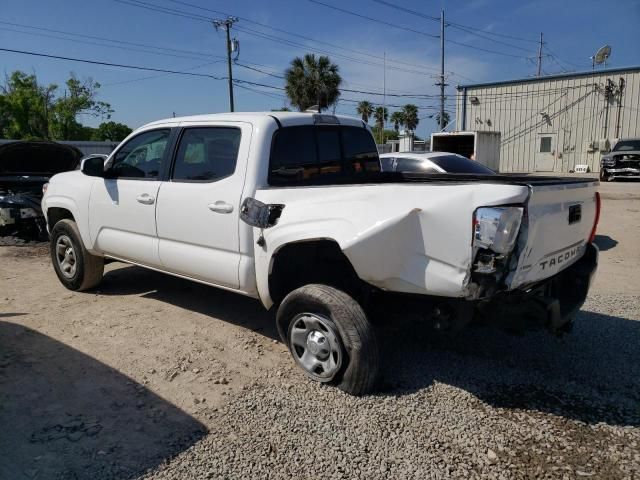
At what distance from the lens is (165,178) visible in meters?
4.46

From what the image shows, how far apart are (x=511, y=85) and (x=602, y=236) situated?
2672 centimetres

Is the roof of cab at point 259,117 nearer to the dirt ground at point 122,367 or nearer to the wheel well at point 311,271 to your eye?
the wheel well at point 311,271

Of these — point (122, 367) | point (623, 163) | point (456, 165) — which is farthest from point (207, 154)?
point (623, 163)

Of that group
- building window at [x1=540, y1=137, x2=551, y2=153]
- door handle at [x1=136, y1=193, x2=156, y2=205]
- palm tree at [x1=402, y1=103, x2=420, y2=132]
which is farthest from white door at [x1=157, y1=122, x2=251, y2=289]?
palm tree at [x1=402, y1=103, x2=420, y2=132]

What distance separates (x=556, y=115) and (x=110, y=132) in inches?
2214

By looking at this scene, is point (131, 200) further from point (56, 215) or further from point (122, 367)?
point (56, 215)

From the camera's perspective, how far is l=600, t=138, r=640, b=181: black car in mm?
20438

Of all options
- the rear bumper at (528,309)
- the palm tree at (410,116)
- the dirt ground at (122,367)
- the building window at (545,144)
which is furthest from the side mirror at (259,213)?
the palm tree at (410,116)

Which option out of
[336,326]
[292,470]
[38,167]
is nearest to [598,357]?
[336,326]

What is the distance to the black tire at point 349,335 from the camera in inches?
128

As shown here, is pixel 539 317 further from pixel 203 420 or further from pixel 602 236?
pixel 602 236

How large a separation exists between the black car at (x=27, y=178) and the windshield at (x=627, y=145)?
2093 cm

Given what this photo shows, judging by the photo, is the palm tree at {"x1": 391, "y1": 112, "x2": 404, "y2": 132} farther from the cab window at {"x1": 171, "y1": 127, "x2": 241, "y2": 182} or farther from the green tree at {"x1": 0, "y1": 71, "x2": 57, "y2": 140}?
the cab window at {"x1": 171, "y1": 127, "x2": 241, "y2": 182}

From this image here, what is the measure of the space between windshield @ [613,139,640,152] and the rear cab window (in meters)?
20.3
